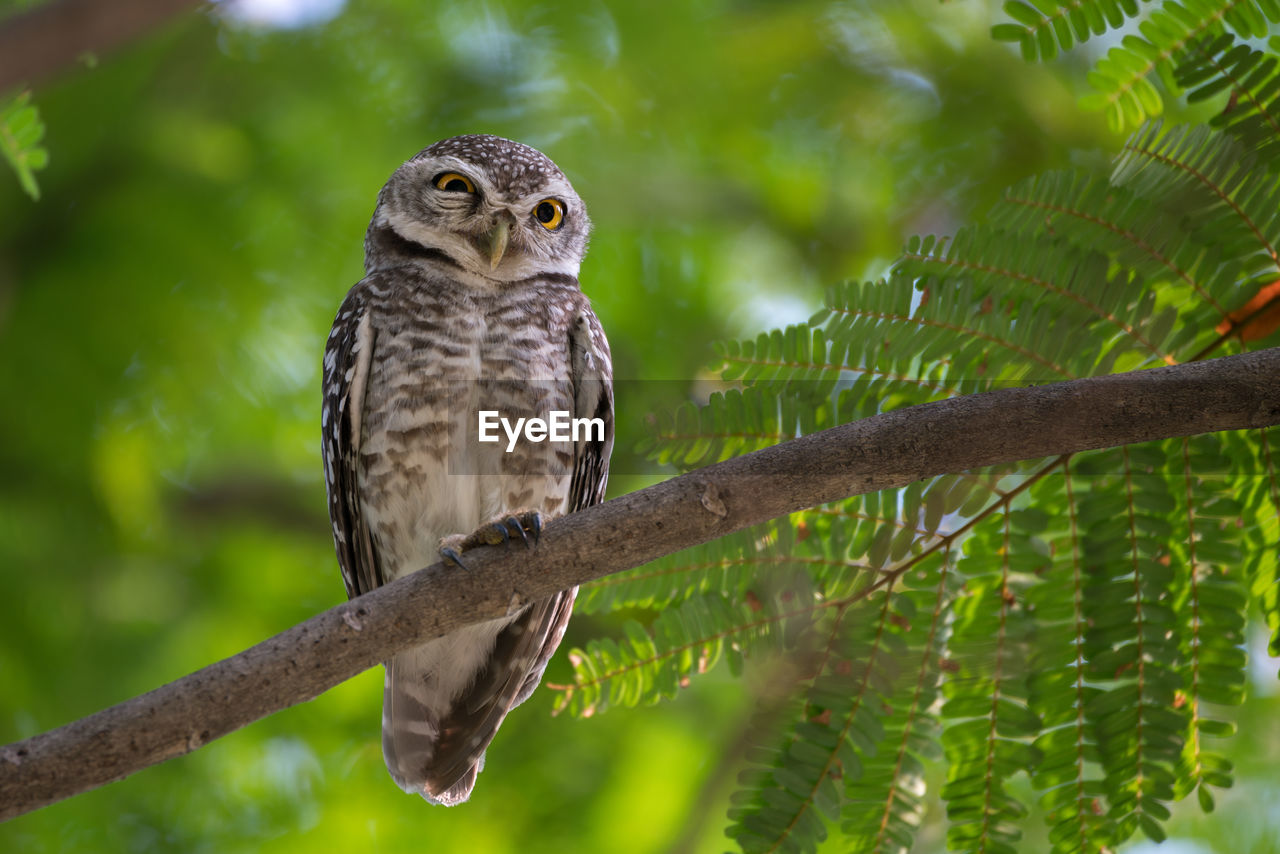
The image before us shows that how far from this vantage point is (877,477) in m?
1.67

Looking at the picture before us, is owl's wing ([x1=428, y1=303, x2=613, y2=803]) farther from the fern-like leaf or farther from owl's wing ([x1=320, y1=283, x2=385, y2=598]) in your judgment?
the fern-like leaf

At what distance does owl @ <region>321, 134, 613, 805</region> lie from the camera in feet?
8.38

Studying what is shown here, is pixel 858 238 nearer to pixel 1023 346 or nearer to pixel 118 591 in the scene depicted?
pixel 1023 346

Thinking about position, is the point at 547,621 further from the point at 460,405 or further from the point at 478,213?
the point at 478,213

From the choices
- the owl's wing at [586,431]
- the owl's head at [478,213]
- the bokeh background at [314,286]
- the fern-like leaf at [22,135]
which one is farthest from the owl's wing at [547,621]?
the fern-like leaf at [22,135]

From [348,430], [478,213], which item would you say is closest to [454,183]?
[478,213]

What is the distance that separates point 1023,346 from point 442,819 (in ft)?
9.00

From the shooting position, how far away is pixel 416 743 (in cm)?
252

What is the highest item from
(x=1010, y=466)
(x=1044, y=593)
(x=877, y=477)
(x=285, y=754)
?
(x=877, y=477)

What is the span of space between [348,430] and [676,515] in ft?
4.23

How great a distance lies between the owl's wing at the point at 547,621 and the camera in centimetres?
263

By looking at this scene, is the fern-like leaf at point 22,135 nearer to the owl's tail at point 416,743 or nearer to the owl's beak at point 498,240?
the owl's beak at point 498,240

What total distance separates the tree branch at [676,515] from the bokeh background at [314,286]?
1.64 m

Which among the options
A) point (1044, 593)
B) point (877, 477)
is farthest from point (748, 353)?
point (1044, 593)
